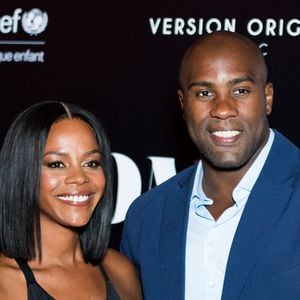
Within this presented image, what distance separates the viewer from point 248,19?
3.07 m

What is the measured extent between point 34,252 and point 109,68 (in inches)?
54.5

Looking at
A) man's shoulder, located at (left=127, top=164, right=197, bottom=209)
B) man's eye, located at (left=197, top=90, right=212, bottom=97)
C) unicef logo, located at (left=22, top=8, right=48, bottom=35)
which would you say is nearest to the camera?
man's eye, located at (left=197, top=90, right=212, bottom=97)

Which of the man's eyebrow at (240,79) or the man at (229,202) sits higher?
the man's eyebrow at (240,79)

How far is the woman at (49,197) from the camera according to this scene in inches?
77.6

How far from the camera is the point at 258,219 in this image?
2.04 m

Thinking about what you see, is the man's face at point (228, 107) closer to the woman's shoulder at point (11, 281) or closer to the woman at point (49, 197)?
the woman at point (49, 197)

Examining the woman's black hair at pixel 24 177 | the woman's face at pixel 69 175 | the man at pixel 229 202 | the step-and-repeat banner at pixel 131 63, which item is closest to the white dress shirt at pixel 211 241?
the man at pixel 229 202

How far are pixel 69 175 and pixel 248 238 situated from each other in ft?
1.68

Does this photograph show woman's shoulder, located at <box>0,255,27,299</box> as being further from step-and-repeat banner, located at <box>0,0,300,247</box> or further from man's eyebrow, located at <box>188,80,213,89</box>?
step-and-repeat banner, located at <box>0,0,300,247</box>

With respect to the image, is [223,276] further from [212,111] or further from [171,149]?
[171,149]

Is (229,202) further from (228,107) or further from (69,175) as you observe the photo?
(69,175)

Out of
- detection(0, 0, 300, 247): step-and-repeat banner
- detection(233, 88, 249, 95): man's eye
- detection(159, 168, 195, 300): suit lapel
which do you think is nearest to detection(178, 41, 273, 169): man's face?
detection(233, 88, 249, 95): man's eye

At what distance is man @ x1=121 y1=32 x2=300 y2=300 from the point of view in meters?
A: 1.98

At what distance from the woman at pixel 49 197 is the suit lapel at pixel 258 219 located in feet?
1.13
